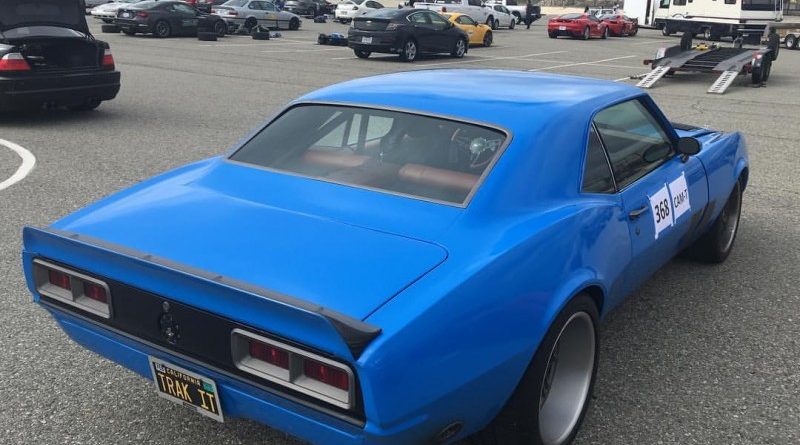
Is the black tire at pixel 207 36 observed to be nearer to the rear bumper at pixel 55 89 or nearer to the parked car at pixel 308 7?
the rear bumper at pixel 55 89

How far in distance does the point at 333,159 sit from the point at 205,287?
1.11 m

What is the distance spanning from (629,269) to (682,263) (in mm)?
1941

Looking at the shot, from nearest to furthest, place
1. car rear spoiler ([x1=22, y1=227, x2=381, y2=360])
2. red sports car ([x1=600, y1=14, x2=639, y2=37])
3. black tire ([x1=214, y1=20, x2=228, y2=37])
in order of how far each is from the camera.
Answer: car rear spoiler ([x1=22, y1=227, x2=381, y2=360]) → black tire ([x1=214, y1=20, x2=228, y2=37]) → red sports car ([x1=600, y1=14, x2=639, y2=37])

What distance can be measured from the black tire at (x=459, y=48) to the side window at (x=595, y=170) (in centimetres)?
1819

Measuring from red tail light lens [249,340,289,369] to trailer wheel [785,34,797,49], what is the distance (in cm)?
2924

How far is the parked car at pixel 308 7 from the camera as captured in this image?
1583 inches

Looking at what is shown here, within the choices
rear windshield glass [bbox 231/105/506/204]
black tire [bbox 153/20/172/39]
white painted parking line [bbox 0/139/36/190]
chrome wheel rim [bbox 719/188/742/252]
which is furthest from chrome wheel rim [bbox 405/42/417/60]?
rear windshield glass [bbox 231/105/506/204]

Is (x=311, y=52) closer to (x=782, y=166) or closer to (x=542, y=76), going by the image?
(x=782, y=166)

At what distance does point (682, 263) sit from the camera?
486cm

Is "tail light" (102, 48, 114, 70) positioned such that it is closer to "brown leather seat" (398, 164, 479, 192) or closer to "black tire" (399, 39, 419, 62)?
"brown leather seat" (398, 164, 479, 192)

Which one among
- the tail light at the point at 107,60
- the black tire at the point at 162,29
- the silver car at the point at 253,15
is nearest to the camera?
the tail light at the point at 107,60

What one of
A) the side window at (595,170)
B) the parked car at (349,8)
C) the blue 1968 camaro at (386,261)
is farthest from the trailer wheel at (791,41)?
the side window at (595,170)

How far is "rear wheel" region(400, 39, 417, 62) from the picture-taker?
61.8 ft

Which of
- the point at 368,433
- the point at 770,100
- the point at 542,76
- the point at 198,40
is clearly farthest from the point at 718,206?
the point at 198,40
